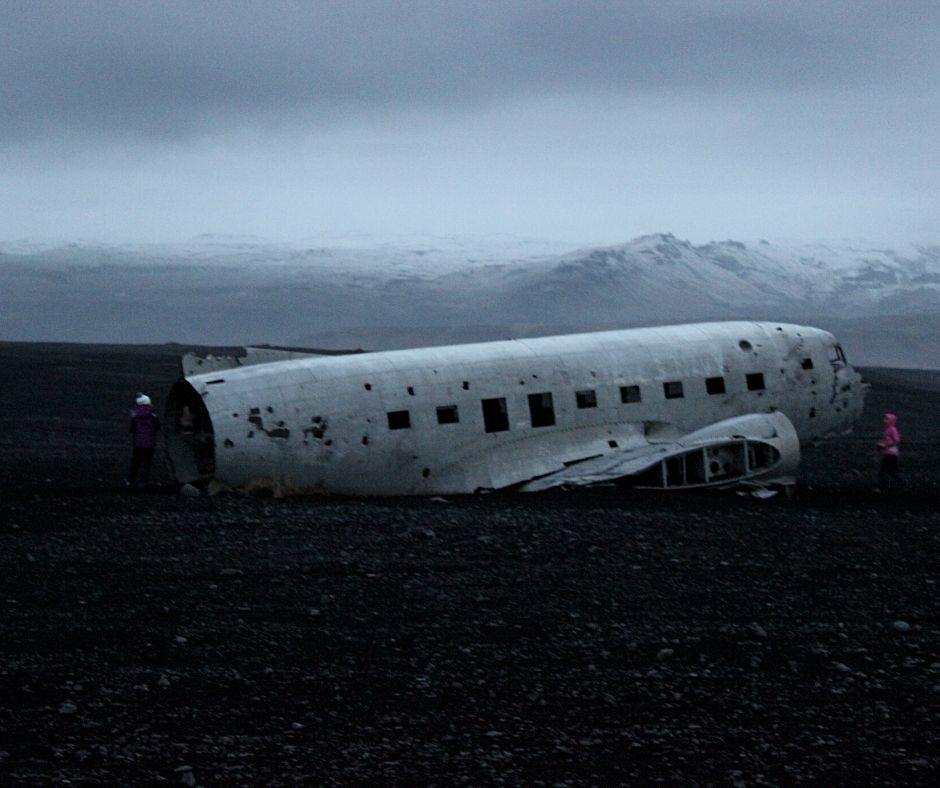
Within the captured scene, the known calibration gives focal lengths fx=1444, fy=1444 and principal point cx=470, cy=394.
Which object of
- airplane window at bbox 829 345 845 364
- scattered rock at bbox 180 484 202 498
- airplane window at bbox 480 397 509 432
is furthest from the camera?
airplane window at bbox 829 345 845 364

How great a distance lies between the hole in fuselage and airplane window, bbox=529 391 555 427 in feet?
21.6

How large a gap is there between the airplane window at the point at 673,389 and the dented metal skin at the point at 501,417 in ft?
0.14

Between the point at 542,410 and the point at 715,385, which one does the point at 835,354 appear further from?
the point at 542,410

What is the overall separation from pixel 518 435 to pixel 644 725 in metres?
15.9

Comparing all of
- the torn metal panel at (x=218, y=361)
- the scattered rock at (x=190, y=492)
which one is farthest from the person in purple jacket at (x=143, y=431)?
the scattered rock at (x=190, y=492)

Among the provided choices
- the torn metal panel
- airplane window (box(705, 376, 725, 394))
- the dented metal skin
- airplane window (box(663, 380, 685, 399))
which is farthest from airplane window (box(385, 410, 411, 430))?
airplane window (box(705, 376, 725, 394))

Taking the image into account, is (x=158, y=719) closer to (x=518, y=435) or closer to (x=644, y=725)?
(x=644, y=725)

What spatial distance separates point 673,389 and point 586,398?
2126 mm

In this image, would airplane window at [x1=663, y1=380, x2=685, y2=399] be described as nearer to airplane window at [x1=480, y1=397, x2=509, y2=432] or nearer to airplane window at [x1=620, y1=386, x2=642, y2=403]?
airplane window at [x1=620, y1=386, x2=642, y2=403]

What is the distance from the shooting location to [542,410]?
30062 millimetres

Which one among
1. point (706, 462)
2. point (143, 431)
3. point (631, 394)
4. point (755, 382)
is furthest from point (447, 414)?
point (755, 382)

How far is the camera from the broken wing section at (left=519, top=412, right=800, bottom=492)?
29344mm

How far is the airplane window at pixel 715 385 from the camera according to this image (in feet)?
104

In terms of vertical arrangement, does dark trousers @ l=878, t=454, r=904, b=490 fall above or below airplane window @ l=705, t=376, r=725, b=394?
below
